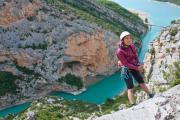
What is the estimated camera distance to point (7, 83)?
61.7 metres

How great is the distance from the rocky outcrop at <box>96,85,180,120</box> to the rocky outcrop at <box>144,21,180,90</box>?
1056cm

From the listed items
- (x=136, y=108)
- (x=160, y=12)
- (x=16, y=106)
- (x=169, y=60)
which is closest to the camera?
(x=136, y=108)

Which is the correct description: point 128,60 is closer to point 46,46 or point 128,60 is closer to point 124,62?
point 124,62

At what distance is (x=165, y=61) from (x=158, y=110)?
60.6ft

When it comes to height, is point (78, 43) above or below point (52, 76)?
above

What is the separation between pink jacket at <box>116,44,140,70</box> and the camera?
1311cm

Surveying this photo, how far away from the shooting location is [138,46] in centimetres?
8494

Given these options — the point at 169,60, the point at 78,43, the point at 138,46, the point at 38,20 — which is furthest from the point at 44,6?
the point at 169,60

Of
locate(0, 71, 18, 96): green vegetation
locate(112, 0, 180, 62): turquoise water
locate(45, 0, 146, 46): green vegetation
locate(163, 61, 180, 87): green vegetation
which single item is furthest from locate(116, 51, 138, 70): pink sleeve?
locate(112, 0, 180, 62): turquoise water

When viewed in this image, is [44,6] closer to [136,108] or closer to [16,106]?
[16,106]

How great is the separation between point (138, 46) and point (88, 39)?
61.0 feet

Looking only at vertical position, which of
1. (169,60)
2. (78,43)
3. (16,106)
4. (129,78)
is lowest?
(16,106)

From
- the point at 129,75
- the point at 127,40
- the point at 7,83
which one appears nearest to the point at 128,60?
the point at 129,75

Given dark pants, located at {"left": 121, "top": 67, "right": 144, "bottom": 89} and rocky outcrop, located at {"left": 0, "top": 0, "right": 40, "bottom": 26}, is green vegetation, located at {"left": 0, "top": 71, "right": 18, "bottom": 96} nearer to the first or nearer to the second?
rocky outcrop, located at {"left": 0, "top": 0, "right": 40, "bottom": 26}
